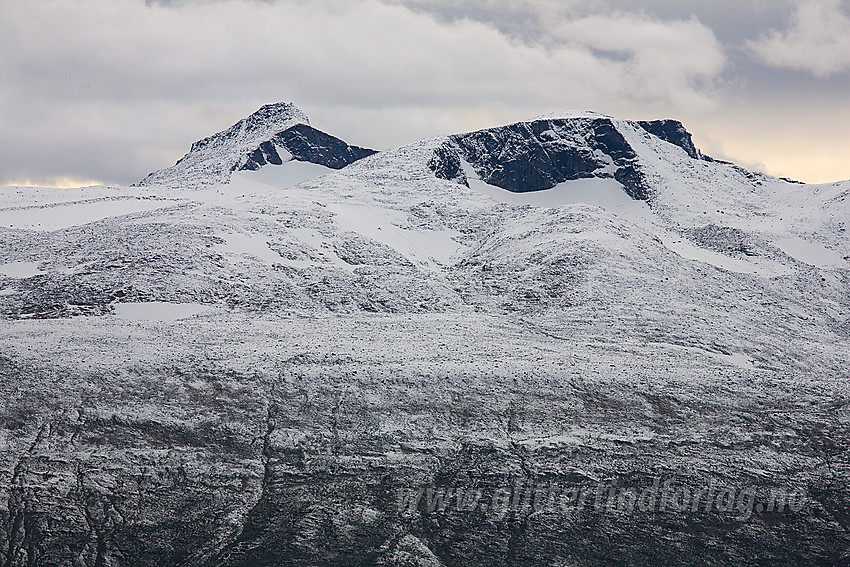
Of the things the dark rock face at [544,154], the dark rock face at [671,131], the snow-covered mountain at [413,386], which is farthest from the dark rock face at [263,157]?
the dark rock face at [671,131]

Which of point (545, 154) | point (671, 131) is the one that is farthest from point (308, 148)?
point (671, 131)

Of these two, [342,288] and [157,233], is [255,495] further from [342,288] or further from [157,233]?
[157,233]

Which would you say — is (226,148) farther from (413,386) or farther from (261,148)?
(413,386)

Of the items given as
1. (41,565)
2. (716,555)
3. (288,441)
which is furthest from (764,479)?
(41,565)

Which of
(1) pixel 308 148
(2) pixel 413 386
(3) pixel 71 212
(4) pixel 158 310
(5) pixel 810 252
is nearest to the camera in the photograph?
(2) pixel 413 386

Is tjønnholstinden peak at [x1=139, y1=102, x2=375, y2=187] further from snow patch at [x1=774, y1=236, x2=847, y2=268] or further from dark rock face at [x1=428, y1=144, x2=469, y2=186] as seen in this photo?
snow patch at [x1=774, y1=236, x2=847, y2=268]

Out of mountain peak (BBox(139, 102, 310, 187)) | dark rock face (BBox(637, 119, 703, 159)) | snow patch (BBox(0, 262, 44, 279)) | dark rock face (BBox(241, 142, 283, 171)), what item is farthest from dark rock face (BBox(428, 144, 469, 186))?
snow patch (BBox(0, 262, 44, 279))
